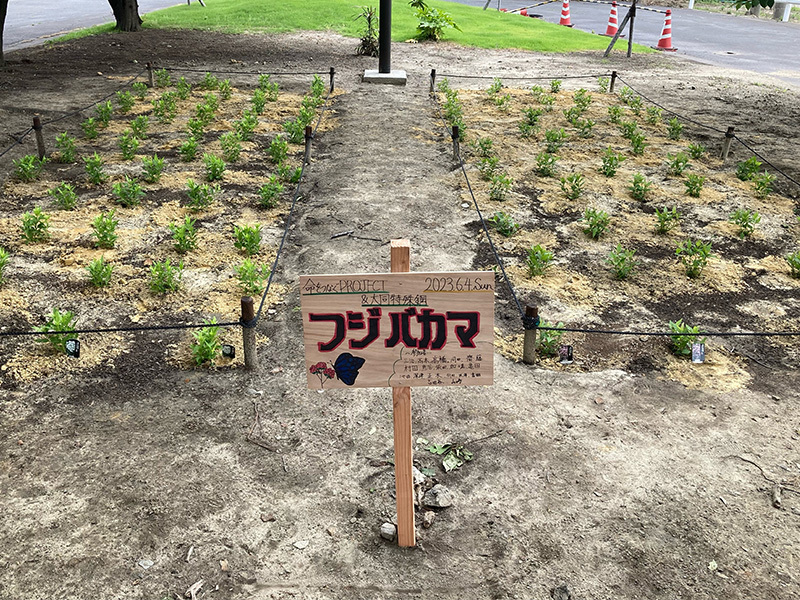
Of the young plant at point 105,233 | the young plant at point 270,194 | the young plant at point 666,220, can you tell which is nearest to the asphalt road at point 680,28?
the young plant at point 666,220

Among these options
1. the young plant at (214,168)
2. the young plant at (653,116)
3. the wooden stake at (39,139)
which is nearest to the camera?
the young plant at (214,168)

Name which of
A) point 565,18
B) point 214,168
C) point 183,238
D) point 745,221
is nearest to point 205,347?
point 183,238

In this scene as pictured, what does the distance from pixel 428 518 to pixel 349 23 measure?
21.9 meters

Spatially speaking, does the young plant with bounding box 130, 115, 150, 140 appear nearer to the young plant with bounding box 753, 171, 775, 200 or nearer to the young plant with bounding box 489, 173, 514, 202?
the young plant with bounding box 489, 173, 514, 202

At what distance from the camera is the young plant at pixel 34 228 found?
22.6 feet

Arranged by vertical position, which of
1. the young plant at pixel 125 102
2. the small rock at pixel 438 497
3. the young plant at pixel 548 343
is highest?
the young plant at pixel 125 102

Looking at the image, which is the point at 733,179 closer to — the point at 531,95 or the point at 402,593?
the point at 531,95

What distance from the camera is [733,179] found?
942 cm

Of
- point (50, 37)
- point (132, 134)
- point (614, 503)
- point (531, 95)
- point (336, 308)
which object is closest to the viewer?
point (336, 308)

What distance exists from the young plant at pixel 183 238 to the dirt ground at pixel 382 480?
1.34 meters

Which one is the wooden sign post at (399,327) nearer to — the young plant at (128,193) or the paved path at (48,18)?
the young plant at (128,193)

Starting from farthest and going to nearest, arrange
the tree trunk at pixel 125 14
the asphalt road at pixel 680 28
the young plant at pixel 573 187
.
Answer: the tree trunk at pixel 125 14, the asphalt road at pixel 680 28, the young plant at pixel 573 187

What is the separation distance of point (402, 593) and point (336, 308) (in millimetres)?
1369

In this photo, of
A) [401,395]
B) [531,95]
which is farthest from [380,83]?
[401,395]
